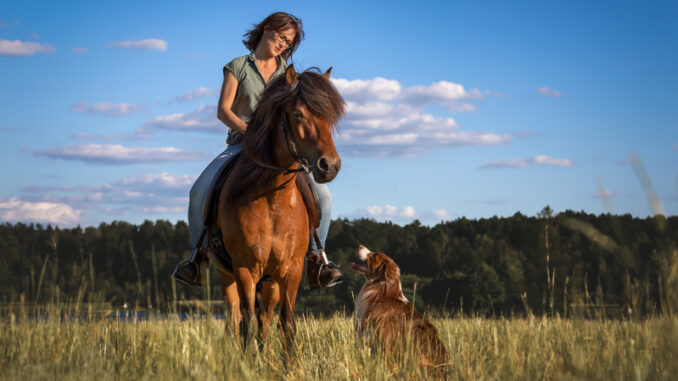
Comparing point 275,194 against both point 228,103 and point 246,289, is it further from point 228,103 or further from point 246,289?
point 228,103

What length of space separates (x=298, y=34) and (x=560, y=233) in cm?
12162

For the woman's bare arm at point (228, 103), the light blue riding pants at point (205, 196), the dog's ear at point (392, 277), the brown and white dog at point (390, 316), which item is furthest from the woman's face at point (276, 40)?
the dog's ear at point (392, 277)

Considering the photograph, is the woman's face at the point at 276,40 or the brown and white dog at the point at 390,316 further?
the woman's face at the point at 276,40

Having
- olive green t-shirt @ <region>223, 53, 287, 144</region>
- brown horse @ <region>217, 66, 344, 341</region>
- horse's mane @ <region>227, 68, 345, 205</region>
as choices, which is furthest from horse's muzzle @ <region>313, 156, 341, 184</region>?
olive green t-shirt @ <region>223, 53, 287, 144</region>

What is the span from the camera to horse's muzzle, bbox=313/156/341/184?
5366 mm

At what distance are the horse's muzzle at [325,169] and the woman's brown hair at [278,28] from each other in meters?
2.87

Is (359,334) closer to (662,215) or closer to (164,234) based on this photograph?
(662,215)

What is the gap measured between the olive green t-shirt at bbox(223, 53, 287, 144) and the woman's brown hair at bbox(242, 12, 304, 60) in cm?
34

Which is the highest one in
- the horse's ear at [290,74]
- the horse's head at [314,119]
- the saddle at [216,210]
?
the horse's ear at [290,74]

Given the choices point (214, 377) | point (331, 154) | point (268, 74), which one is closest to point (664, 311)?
point (331, 154)

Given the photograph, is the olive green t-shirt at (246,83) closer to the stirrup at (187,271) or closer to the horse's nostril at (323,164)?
the stirrup at (187,271)

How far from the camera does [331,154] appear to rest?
5.46 m

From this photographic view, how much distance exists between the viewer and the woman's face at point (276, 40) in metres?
7.63

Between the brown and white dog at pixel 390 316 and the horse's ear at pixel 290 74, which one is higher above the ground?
the horse's ear at pixel 290 74
